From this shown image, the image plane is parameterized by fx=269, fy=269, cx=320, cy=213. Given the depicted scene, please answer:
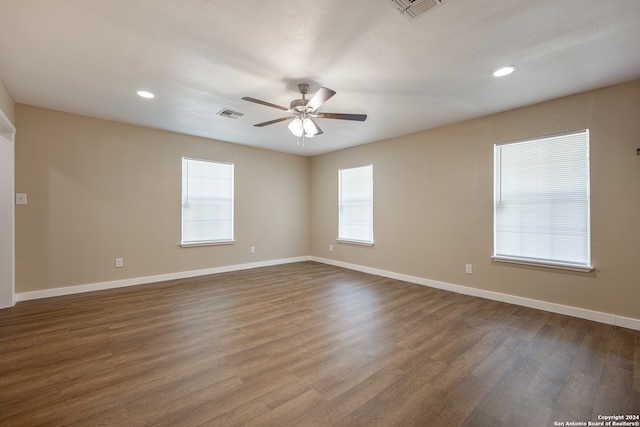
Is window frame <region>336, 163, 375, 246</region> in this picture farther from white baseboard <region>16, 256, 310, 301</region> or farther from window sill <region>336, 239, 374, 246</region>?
white baseboard <region>16, 256, 310, 301</region>

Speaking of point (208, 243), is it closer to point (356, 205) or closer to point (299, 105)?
point (356, 205)

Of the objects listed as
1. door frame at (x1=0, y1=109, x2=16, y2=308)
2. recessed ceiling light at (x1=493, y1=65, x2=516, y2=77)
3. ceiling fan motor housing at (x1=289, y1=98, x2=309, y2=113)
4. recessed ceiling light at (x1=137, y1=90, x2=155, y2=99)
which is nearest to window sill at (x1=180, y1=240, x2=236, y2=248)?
door frame at (x1=0, y1=109, x2=16, y2=308)

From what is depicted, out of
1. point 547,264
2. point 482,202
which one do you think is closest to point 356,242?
point 482,202

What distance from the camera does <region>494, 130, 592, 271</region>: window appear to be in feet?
10.4

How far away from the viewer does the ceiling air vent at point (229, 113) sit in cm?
367

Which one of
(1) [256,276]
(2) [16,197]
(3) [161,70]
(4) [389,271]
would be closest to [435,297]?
(4) [389,271]

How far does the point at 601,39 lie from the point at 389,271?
3.95 m

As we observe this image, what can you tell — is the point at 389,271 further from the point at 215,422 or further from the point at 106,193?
the point at 106,193

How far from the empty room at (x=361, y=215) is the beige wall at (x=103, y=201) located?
0.03 meters

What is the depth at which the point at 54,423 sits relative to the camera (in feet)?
5.07

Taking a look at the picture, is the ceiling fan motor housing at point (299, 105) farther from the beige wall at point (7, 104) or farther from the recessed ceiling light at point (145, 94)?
the beige wall at point (7, 104)

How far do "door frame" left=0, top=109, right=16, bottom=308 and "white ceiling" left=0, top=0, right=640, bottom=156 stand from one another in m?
0.59

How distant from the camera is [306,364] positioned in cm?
216

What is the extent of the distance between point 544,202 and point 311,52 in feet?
11.1
